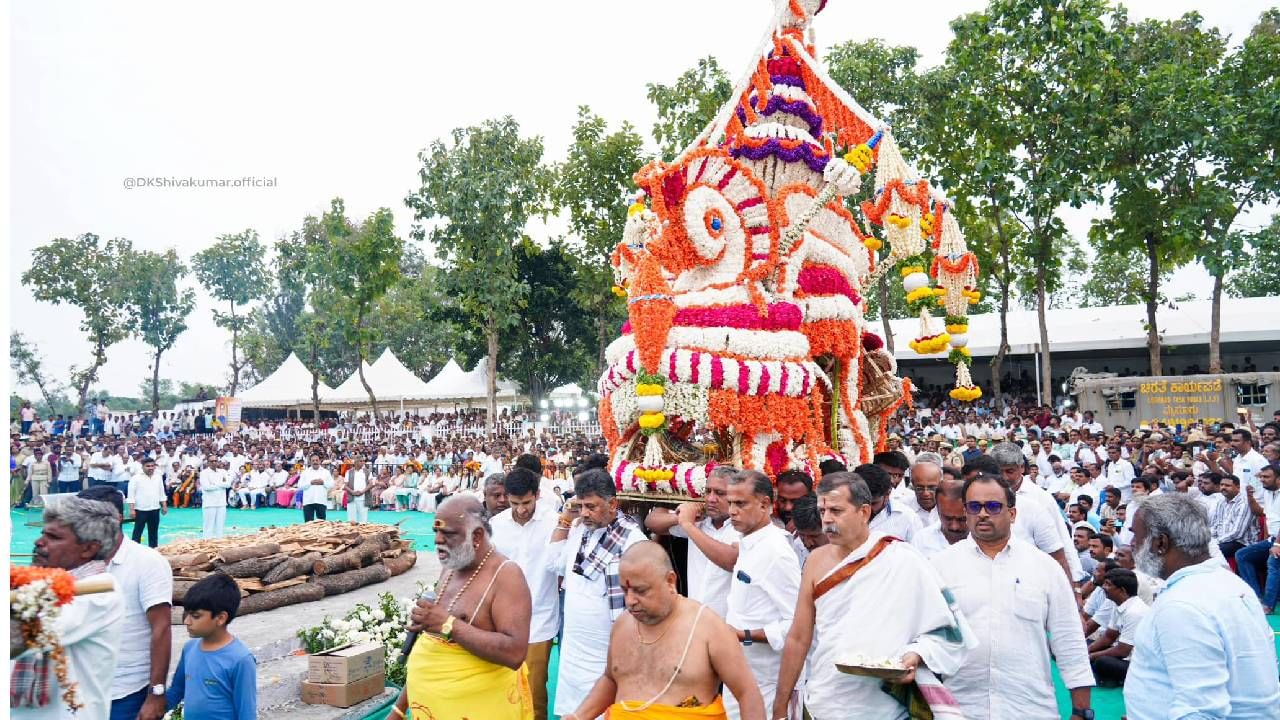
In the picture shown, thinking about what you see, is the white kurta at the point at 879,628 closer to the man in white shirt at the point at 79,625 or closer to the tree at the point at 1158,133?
the man in white shirt at the point at 79,625

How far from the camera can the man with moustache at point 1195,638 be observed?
109 inches

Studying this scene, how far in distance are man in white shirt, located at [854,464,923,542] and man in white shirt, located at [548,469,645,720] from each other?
1306 millimetres

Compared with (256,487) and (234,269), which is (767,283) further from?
(234,269)

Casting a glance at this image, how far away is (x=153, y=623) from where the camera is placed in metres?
3.93

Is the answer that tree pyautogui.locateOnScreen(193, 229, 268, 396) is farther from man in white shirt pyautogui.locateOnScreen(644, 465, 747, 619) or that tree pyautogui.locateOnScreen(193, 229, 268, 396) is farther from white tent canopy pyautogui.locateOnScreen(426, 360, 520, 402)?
man in white shirt pyautogui.locateOnScreen(644, 465, 747, 619)

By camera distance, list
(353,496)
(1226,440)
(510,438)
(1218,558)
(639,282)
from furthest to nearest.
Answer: (510,438) → (353,496) → (1226,440) → (639,282) → (1218,558)

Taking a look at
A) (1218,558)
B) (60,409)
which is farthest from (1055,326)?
(60,409)

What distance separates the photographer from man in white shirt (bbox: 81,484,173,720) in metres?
3.86

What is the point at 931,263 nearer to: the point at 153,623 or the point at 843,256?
the point at 843,256

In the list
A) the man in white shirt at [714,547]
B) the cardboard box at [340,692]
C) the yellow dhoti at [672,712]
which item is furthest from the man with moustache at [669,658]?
the cardboard box at [340,692]

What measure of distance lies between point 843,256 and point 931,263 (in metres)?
0.72

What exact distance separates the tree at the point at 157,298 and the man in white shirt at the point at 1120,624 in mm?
17896

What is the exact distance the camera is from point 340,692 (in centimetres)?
562

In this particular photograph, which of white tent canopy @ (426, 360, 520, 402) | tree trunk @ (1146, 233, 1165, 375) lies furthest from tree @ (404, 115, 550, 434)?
tree trunk @ (1146, 233, 1165, 375)
